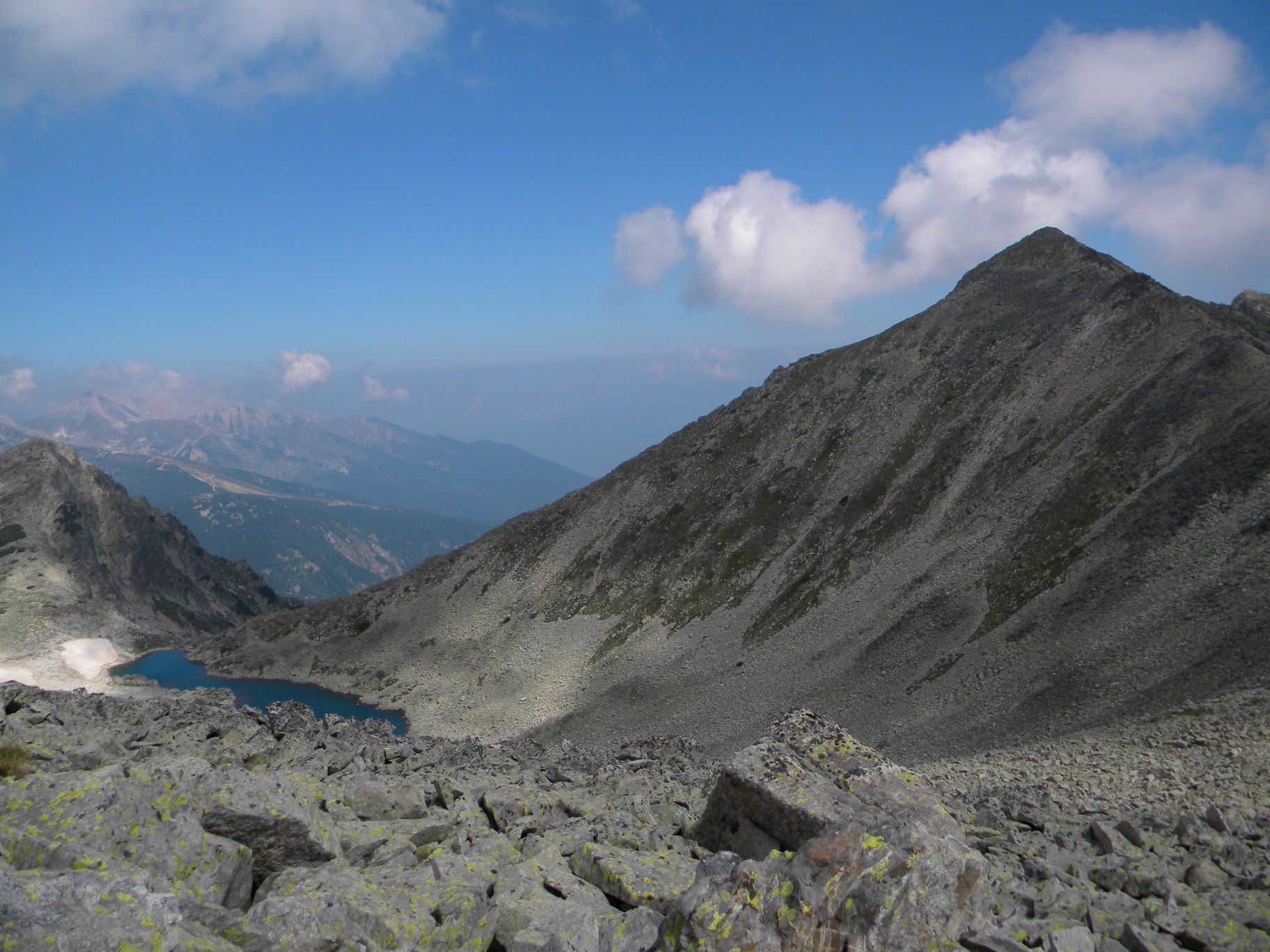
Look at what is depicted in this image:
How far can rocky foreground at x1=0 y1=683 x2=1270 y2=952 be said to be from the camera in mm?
10641

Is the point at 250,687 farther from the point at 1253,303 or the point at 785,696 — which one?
the point at 1253,303

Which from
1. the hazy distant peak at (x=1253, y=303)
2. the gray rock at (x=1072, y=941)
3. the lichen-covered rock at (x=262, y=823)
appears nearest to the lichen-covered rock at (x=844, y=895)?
the gray rock at (x=1072, y=941)

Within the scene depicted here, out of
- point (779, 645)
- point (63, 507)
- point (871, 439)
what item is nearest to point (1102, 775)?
point (779, 645)

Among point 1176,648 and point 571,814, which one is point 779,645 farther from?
point 571,814

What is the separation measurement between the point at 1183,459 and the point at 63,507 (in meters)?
183

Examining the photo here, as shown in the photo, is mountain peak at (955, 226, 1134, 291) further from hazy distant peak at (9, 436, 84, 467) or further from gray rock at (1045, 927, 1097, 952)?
hazy distant peak at (9, 436, 84, 467)

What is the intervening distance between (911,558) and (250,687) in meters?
96.7

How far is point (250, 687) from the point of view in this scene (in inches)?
4446

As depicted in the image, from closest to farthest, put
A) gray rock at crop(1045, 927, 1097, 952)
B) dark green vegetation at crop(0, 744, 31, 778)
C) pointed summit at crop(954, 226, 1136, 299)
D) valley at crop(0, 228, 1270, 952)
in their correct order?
gray rock at crop(1045, 927, 1097, 952) < valley at crop(0, 228, 1270, 952) < dark green vegetation at crop(0, 744, 31, 778) < pointed summit at crop(954, 226, 1136, 299)

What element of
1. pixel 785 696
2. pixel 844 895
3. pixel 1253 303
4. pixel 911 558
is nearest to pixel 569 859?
pixel 844 895

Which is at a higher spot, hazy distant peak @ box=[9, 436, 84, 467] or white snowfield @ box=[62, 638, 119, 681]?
Answer: hazy distant peak @ box=[9, 436, 84, 467]

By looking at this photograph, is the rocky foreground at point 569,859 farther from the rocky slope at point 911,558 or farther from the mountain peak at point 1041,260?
the mountain peak at point 1041,260

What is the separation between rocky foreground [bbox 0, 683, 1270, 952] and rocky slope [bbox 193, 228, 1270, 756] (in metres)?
27.3

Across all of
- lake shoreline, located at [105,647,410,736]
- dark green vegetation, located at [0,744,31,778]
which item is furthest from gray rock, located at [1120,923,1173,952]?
lake shoreline, located at [105,647,410,736]
